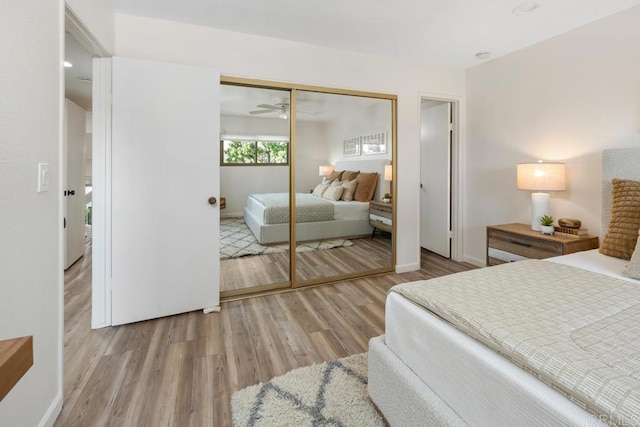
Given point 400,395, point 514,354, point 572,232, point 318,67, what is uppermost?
point 318,67

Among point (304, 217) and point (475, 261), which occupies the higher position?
point (304, 217)

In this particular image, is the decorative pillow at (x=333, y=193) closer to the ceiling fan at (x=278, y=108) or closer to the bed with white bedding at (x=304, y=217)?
the bed with white bedding at (x=304, y=217)

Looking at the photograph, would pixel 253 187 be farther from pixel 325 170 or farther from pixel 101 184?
pixel 101 184

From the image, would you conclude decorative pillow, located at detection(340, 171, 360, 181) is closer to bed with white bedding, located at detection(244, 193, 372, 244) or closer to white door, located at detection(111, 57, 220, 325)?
bed with white bedding, located at detection(244, 193, 372, 244)

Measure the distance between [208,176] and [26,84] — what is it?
54.9 inches

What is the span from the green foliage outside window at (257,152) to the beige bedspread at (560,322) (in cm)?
209

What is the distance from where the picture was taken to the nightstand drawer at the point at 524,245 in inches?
98.2

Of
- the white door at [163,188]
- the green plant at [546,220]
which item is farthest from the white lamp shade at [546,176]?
the white door at [163,188]

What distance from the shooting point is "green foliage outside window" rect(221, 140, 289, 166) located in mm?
2994

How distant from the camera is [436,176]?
13.9ft

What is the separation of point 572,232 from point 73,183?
5.36m

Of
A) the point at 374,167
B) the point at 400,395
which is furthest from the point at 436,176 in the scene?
the point at 400,395

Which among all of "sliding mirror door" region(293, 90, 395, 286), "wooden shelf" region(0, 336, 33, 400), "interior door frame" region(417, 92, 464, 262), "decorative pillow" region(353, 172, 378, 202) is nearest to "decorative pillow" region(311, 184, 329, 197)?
"sliding mirror door" region(293, 90, 395, 286)

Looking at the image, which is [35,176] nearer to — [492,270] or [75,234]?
[492,270]
